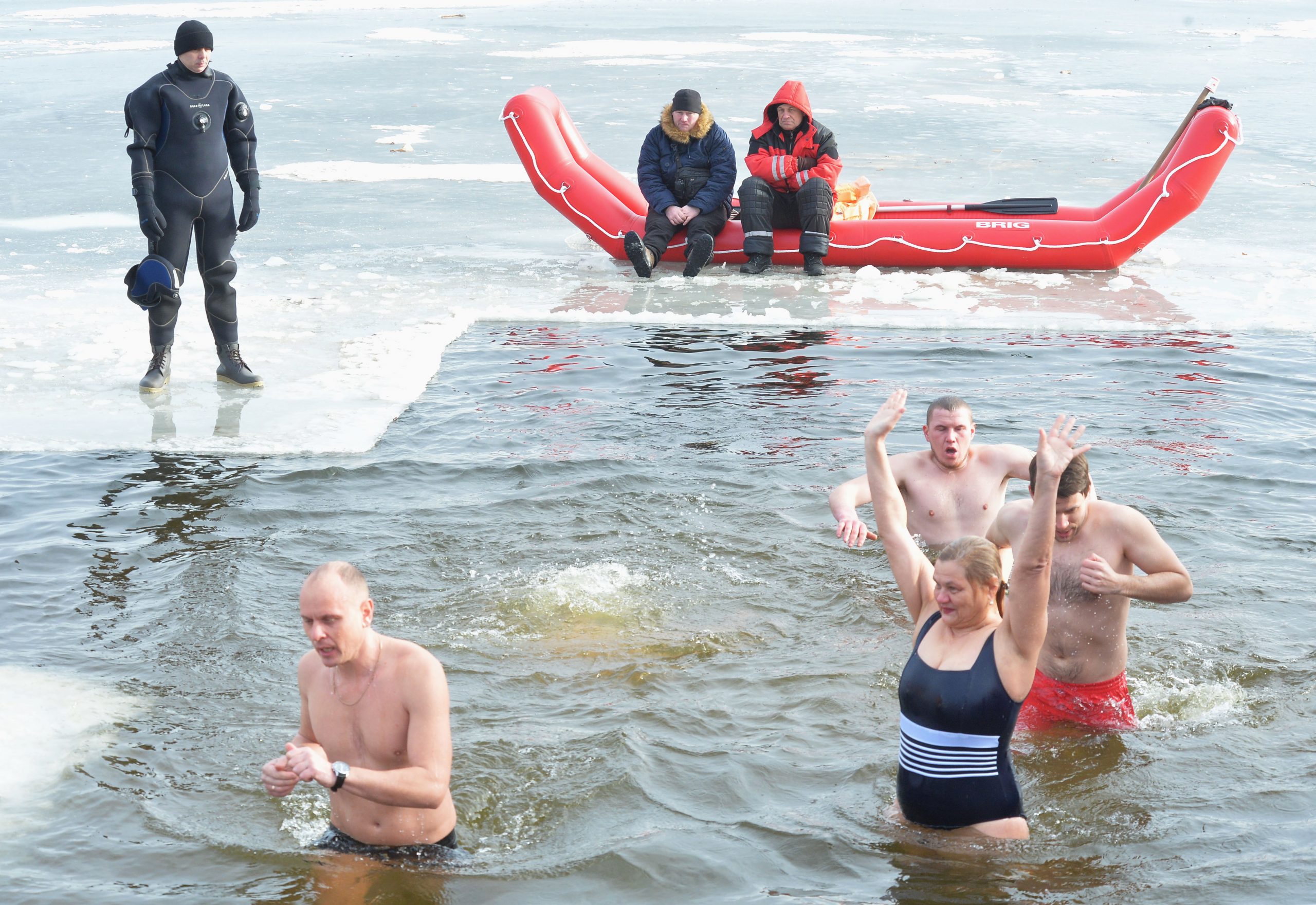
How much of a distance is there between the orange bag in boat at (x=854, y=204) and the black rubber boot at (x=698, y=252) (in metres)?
1.17

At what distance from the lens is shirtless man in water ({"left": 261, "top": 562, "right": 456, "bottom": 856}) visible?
346cm

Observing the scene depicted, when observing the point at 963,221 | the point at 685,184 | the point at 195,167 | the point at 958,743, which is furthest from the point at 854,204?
the point at 958,743

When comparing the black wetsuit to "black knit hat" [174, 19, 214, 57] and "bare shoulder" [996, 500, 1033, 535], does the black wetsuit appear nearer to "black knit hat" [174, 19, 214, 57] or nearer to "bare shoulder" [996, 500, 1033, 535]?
"black knit hat" [174, 19, 214, 57]

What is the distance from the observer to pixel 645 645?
5461 millimetres

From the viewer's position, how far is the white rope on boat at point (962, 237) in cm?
1077

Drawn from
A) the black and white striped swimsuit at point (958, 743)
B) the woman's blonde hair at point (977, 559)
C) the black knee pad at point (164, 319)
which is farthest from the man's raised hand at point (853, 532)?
the black knee pad at point (164, 319)

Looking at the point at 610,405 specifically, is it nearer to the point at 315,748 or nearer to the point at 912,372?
the point at 912,372

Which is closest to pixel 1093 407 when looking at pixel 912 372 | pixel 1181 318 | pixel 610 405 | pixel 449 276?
pixel 912 372

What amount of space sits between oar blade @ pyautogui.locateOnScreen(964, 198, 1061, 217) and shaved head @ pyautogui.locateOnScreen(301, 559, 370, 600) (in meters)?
8.79

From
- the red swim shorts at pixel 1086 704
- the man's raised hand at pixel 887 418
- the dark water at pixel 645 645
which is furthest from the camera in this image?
the red swim shorts at pixel 1086 704

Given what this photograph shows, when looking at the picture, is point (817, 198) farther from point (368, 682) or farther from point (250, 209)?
point (368, 682)

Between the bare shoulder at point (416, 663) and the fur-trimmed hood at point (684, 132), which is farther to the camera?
the fur-trimmed hood at point (684, 132)

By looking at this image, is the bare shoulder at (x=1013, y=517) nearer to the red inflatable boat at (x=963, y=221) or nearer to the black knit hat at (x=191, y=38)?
the black knit hat at (x=191, y=38)

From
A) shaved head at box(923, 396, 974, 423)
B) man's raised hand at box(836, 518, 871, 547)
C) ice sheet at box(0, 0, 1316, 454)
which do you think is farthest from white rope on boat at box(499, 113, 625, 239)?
man's raised hand at box(836, 518, 871, 547)
